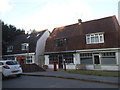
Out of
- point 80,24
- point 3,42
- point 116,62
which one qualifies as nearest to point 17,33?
point 3,42

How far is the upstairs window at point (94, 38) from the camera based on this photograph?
1997 cm

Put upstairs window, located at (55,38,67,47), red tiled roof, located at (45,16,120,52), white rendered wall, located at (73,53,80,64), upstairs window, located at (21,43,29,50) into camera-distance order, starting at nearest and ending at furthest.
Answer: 1. red tiled roof, located at (45,16,120,52)
2. white rendered wall, located at (73,53,80,64)
3. upstairs window, located at (55,38,67,47)
4. upstairs window, located at (21,43,29,50)

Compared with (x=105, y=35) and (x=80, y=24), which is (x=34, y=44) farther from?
(x=105, y=35)

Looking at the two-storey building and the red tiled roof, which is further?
the red tiled roof

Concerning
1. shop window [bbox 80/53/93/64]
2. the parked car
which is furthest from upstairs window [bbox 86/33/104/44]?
the parked car

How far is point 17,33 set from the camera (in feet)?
120

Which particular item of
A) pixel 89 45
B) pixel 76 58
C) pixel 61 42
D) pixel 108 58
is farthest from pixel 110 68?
pixel 61 42

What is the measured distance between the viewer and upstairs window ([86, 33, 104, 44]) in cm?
1997

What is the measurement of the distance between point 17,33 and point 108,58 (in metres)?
26.6

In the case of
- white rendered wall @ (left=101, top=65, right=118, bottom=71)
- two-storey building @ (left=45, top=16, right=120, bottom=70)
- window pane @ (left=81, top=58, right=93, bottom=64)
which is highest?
two-storey building @ (left=45, top=16, right=120, bottom=70)

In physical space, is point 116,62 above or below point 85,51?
below

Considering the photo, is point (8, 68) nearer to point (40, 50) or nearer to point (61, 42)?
point (61, 42)

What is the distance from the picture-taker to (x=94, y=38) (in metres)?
20.6

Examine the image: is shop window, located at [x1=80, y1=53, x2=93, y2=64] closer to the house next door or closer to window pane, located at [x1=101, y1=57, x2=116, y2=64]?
the house next door
